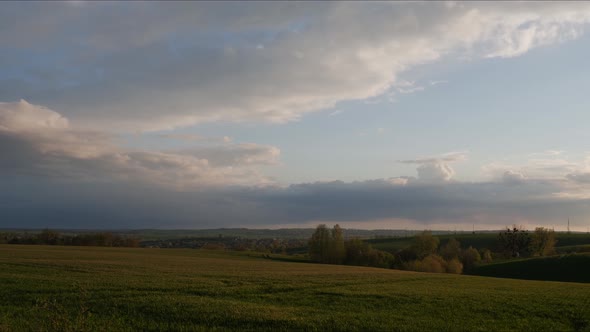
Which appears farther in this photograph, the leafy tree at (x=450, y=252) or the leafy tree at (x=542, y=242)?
the leafy tree at (x=542, y=242)

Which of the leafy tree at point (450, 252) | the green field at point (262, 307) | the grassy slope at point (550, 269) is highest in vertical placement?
the green field at point (262, 307)

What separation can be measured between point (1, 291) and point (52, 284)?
315 centimetres

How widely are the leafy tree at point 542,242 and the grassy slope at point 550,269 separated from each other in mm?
54979

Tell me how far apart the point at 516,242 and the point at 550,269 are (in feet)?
227

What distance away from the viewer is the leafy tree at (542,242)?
129 metres

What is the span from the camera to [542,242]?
133 meters

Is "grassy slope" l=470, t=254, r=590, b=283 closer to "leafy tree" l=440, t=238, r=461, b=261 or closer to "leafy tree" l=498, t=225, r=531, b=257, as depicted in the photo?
"leafy tree" l=440, t=238, r=461, b=261

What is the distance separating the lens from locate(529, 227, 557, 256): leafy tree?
12900 cm

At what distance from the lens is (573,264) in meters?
68.9

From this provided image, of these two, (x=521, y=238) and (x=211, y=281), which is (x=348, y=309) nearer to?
(x=211, y=281)

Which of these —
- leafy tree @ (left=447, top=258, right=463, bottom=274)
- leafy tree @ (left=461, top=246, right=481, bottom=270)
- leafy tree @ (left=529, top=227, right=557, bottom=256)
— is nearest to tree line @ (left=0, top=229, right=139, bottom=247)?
leafy tree @ (left=447, top=258, right=463, bottom=274)

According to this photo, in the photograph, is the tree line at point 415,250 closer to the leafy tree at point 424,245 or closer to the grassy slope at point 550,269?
the leafy tree at point 424,245

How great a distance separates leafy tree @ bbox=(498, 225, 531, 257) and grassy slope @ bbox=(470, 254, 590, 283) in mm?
56093

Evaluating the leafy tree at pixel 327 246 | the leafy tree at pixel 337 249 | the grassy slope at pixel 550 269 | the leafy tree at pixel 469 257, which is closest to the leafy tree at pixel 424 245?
the leafy tree at pixel 469 257
